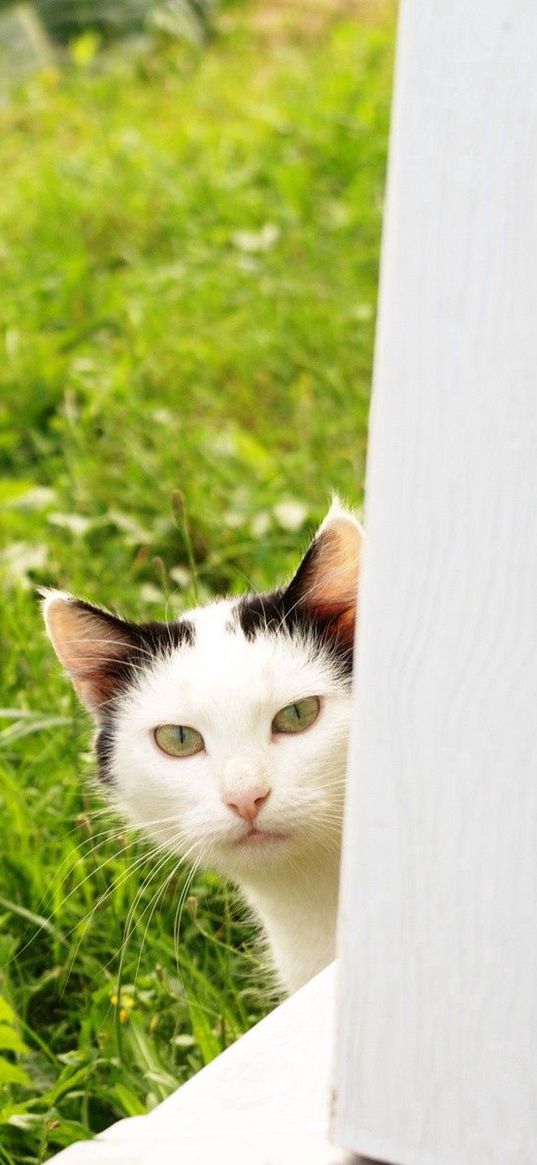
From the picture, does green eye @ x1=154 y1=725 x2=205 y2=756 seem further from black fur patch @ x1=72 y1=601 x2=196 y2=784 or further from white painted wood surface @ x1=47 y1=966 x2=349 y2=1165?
white painted wood surface @ x1=47 y1=966 x2=349 y2=1165

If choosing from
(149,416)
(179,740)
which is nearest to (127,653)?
(179,740)

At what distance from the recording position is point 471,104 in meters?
0.61

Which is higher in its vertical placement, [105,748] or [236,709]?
[236,709]

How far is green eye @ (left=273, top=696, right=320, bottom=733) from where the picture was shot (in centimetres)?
130

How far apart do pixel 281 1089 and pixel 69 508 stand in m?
1.81

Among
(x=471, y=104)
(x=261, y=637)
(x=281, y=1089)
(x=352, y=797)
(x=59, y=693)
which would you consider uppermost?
(x=471, y=104)

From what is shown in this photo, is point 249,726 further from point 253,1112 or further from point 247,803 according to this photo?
point 253,1112

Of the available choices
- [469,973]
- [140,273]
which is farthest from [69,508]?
[469,973]

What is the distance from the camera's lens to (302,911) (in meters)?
1.39

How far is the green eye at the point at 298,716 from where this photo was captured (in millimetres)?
1298

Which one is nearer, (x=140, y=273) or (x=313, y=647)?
(x=313, y=647)

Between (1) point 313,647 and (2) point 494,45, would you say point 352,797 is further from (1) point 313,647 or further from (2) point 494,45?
(1) point 313,647

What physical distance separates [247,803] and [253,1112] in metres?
0.39

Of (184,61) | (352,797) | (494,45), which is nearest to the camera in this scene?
(494,45)
